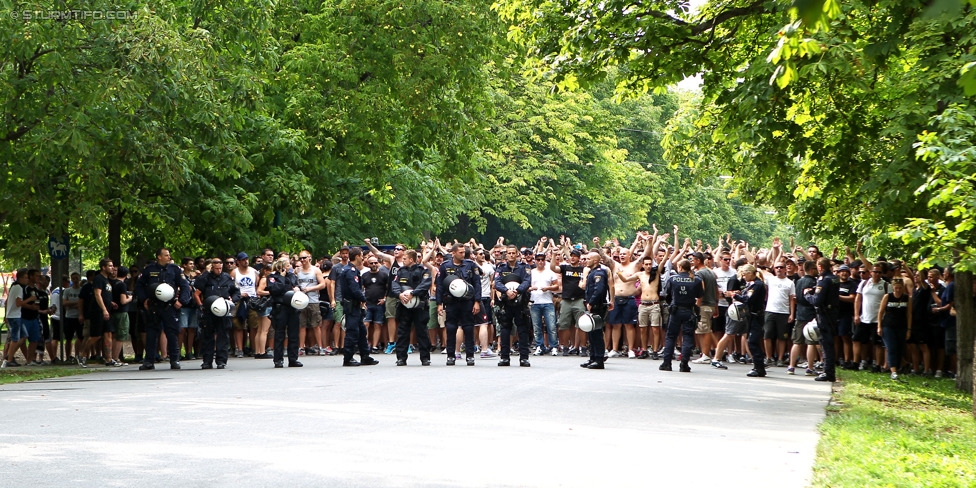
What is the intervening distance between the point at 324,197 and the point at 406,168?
5.68 meters

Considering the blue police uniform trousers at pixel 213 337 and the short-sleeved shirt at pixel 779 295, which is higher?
the short-sleeved shirt at pixel 779 295

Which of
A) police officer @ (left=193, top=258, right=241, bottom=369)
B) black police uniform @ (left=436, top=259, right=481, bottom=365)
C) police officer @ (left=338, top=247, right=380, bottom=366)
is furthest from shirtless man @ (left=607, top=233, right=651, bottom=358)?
police officer @ (left=193, top=258, right=241, bottom=369)

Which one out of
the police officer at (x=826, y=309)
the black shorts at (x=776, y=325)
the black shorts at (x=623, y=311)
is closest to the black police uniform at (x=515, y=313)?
the black shorts at (x=623, y=311)

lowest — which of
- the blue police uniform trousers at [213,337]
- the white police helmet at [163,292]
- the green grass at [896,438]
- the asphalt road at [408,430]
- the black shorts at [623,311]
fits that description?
the green grass at [896,438]

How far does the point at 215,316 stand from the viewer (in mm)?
18266

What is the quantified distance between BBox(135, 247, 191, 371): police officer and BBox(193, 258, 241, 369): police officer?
0.40 m

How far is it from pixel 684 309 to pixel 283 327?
6.32 metres

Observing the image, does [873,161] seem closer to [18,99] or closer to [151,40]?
[151,40]

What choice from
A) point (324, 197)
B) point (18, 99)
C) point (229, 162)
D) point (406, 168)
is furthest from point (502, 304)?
point (406, 168)

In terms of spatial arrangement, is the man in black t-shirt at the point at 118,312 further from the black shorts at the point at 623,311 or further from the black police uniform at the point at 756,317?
the black police uniform at the point at 756,317

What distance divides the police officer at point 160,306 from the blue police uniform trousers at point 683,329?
7.73 meters

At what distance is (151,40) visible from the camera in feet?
55.6

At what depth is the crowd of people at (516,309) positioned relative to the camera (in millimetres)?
18016

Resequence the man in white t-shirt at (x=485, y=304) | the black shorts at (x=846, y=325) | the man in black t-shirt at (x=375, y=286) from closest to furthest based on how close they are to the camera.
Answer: the man in black t-shirt at (x=375, y=286), the black shorts at (x=846, y=325), the man in white t-shirt at (x=485, y=304)
